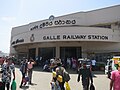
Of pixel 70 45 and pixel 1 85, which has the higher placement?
pixel 70 45

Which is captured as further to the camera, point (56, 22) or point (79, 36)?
point (56, 22)

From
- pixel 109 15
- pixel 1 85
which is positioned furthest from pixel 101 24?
pixel 1 85

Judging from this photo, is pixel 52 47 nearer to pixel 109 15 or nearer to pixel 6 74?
pixel 109 15

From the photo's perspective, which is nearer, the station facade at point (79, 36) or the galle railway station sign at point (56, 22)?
the station facade at point (79, 36)

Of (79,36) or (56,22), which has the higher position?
(56,22)

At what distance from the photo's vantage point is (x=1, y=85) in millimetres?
6852

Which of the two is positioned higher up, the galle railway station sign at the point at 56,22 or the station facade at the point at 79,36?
the galle railway station sign at the point at 56,22

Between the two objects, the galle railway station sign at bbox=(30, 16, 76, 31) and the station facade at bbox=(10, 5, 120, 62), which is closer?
the station facade at bbox=(10, 5, 120, 62)

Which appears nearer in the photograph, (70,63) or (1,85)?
(1,85)

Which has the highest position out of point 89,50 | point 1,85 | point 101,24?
point 101,24

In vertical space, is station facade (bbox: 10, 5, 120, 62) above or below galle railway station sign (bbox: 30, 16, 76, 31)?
below

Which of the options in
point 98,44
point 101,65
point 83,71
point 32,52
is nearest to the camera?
A: point 83,71

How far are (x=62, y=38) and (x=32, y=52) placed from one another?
32.3ft

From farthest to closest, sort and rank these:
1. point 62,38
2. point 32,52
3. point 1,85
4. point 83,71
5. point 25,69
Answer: point 32,52 → point 62,38 → point 25,69 → point 83,71 → point 1,85
